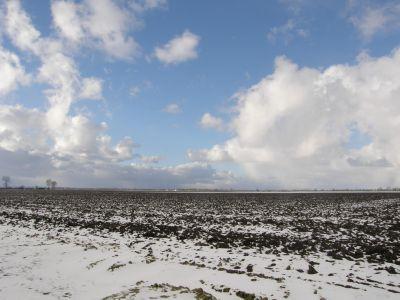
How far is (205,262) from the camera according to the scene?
49.8 ft

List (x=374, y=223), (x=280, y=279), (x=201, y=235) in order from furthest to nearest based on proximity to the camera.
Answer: (x=374, y=223), (x=201, y=235), (x=280, y=279)

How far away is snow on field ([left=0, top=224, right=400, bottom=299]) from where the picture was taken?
36.5 ft

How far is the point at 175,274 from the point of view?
13203 millimetres

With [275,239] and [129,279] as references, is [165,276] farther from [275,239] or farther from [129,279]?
[275,239]

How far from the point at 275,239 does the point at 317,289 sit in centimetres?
886

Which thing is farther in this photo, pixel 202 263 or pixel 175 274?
pixel 202 263

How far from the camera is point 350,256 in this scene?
15977 mm

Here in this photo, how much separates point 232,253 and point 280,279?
458cm

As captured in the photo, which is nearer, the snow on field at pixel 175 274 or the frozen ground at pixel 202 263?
the snow on field at pixel 175 274

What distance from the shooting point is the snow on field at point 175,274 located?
11133 mm

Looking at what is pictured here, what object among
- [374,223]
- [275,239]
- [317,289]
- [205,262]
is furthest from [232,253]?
[374,223]

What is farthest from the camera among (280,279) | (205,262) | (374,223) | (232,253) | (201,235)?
(374,223)

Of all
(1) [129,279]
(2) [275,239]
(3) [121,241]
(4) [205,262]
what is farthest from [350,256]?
(3) [121,241]

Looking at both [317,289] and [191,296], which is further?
[317,289]
